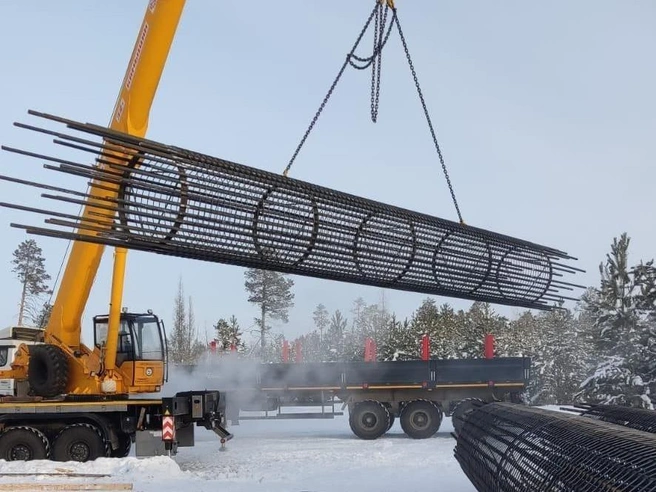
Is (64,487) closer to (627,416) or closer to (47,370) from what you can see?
(47,370)

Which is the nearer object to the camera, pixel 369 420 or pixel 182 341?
pixel 369 420

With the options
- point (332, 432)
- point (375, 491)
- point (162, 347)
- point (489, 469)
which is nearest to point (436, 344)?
point (332, 432)

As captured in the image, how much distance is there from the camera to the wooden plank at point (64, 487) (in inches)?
427

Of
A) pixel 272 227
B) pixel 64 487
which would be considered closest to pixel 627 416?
pixel 272 227

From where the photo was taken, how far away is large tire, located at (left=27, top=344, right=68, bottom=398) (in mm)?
14022

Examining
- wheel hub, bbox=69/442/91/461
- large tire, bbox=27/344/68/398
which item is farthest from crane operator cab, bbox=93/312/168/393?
wheel hub, bbox=69/442/91/461

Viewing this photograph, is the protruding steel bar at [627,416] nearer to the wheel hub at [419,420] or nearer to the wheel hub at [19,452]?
the wheel hub at [19,452]

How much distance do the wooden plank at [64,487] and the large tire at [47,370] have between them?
314cm

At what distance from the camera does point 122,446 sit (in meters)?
14.9

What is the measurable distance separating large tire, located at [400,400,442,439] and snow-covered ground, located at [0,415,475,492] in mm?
887

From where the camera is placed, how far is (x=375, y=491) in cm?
1048

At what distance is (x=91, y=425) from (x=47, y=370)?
137cm

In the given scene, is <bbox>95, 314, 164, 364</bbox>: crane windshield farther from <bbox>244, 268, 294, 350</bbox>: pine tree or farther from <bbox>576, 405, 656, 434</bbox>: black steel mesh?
<bbox>244, 268, 294, 350</bbox>: pine tree

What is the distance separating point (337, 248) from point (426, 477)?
22.4 feet
